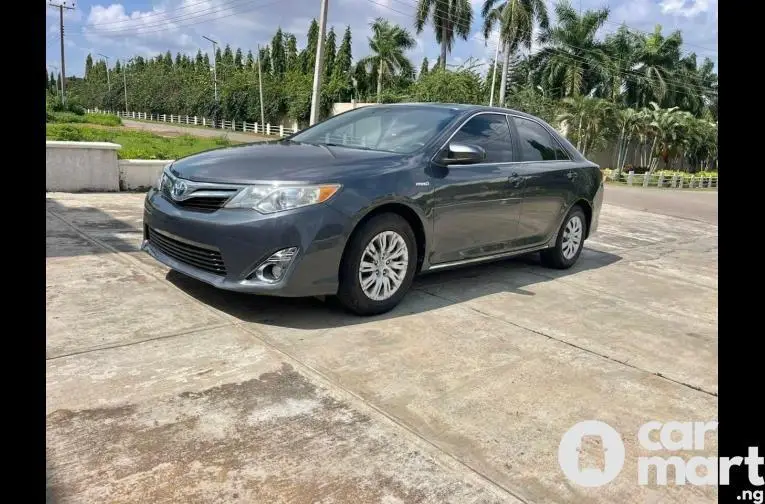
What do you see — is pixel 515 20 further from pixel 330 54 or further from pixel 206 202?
pixel 206 202

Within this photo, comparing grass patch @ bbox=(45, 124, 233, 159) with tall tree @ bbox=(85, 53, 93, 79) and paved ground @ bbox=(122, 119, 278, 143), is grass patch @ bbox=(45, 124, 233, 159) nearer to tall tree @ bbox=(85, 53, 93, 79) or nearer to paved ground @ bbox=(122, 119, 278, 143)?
paved ground @ bbox=(122, 119, 278, 143)

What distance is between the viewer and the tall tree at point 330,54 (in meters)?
57.3

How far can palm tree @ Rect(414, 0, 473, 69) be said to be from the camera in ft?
139

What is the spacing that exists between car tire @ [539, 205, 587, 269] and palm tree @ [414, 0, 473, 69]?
37777 millimetres

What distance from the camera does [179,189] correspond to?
4141mm

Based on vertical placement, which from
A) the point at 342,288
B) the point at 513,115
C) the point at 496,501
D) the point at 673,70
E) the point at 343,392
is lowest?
the point at 496,501

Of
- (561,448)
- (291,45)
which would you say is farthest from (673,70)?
(561,448)

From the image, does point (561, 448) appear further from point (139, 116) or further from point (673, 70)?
point (139, 116)

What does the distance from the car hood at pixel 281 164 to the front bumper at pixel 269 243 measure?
25 centimetres

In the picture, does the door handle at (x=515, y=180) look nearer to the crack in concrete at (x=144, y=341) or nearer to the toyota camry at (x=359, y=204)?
the toyota camry at (x=359, y=204)

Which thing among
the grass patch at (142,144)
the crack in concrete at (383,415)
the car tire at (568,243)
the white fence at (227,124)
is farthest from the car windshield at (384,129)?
the white fence at (227,124)

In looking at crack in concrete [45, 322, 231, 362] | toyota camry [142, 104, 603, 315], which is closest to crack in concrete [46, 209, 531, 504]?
crack in concrete [45, 322, 231, 362]

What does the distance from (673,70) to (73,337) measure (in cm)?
4764
